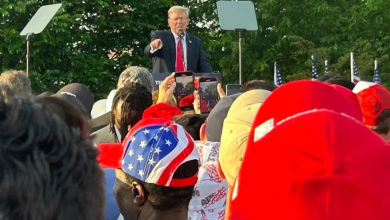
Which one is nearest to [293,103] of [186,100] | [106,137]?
[106,137]

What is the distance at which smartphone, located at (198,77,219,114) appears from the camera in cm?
518

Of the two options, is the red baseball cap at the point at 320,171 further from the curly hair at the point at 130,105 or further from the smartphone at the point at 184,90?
the smartphone at the point at 184,90

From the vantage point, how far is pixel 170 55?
838 cm

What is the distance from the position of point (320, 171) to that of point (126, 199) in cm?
135

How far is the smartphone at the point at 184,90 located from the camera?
5527mm

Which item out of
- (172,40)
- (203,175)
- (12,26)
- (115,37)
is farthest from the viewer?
(115,37)

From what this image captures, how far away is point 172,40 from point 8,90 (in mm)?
7402

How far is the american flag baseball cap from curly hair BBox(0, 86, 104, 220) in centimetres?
113

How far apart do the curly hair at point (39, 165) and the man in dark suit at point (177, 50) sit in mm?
6755

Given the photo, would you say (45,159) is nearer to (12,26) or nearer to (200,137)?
(200,137)

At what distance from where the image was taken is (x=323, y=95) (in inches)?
50.9

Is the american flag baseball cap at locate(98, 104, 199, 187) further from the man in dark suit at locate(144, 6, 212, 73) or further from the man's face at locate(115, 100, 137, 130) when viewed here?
the man in dark suit at locate(144, 6, 212, 73)

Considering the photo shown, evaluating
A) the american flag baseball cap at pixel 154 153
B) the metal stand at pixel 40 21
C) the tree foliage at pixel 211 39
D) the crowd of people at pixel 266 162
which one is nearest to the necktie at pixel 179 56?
the metal stand at pixel 40 21

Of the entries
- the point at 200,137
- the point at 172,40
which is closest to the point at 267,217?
the point at 200,137
